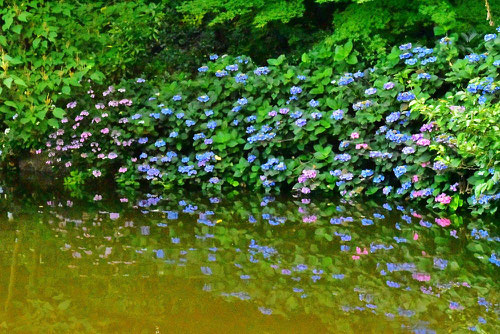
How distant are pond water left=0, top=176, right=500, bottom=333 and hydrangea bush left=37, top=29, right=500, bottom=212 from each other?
1.16 feet

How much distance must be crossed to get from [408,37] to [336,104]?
1.45 meters

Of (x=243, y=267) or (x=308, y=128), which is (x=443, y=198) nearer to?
(x=308, y=128)

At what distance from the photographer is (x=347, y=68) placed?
299 inches

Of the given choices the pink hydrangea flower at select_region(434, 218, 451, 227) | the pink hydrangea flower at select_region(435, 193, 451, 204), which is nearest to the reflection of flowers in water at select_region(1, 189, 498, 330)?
the pink hydrangea flower at select_region(434, 218, 451, 227)

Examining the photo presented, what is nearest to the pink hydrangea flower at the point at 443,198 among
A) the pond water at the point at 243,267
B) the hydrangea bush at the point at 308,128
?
the hydrangea bush at the point at 308,128

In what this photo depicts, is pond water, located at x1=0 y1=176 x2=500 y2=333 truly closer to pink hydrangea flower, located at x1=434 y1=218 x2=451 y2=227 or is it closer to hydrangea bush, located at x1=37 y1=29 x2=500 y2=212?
pink hydrangea flower, located at x1=434 y1=218 x2=451 y2=227

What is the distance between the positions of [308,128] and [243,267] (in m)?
2.49

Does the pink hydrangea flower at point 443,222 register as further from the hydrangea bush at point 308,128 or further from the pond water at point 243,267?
the hydrangea bush at point 308,128

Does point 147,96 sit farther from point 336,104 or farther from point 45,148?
point 336,104

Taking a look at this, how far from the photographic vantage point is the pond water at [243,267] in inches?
160

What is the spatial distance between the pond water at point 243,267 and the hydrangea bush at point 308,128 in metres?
0.35

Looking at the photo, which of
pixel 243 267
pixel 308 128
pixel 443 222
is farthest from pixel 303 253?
pixel 308 128

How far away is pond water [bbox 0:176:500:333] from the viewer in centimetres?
407

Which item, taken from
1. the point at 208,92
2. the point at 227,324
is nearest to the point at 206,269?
the point at 227,324
